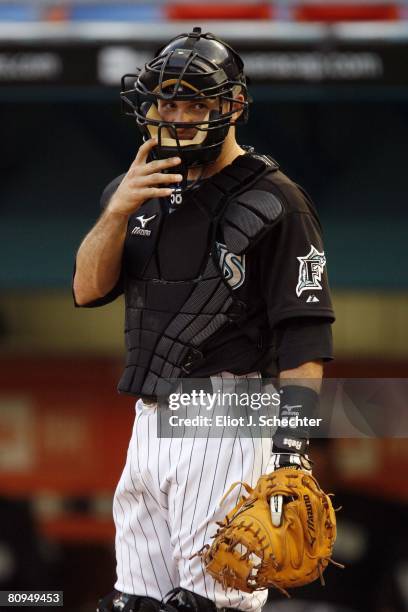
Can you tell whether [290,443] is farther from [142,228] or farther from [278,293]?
[142,228]

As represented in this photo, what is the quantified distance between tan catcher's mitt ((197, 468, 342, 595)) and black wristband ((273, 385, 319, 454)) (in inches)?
2.7

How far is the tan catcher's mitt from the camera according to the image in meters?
2.65

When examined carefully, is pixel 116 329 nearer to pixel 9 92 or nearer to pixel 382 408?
pixel 9 92

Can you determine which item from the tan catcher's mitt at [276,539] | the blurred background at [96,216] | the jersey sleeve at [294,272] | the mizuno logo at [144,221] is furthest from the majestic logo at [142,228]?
the blurred background at [96,216]

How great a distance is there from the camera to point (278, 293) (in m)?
2.83

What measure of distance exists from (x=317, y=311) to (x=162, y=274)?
1.25ft

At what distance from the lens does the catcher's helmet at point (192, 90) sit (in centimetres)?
284

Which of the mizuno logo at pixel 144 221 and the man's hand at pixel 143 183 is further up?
the man's hand at pixel 143 183

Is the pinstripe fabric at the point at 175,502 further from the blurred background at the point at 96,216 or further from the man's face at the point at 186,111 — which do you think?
the blurred background at the point at 96,216

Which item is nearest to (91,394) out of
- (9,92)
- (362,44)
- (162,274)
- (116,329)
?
(116,329)

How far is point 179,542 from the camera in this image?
2.89m

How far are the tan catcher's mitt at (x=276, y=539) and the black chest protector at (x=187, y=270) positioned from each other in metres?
0.38

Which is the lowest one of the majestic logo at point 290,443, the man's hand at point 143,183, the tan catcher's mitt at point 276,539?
the tan catcher's mitt at point 276,539

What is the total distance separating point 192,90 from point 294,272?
17.9 inches
